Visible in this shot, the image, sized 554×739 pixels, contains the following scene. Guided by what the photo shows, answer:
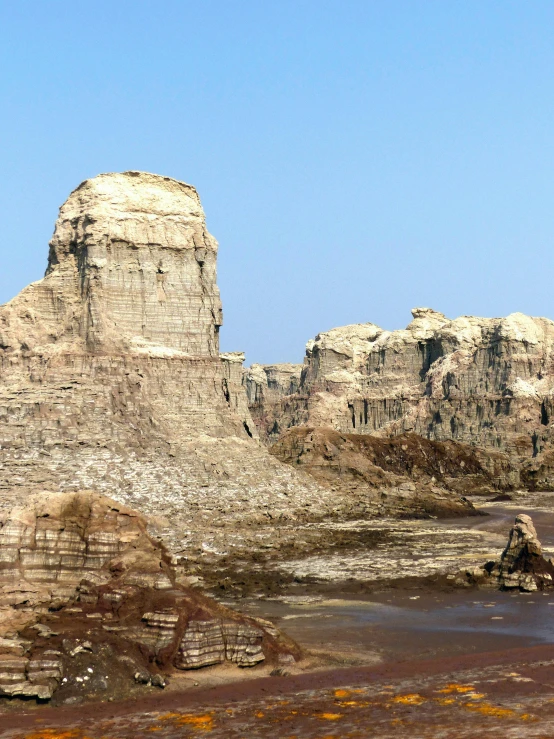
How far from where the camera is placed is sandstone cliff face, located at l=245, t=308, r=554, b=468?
134 m

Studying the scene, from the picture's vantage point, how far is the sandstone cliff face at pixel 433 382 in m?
134

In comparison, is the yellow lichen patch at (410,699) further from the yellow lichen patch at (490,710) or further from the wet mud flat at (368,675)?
the yellow lichen patch at (490,710)

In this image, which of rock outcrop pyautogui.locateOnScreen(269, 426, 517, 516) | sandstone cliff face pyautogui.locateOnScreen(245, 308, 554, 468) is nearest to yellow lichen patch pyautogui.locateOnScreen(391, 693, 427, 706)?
rock outcrop pyautogui.locateOnScreen(269, 426, 517, 516)

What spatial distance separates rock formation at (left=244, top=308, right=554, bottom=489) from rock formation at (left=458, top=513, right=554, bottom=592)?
77.8m

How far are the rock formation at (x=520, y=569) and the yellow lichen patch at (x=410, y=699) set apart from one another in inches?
640

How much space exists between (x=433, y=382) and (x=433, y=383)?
29 centimetres

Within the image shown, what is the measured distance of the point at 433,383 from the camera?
151625 millimetres

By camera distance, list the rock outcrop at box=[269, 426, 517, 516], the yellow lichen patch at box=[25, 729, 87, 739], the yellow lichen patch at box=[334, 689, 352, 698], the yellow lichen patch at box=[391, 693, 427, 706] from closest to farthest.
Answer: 1. the yellow lichen patch at box=[25, 729, 87, 739]
2. the yellow lichen patch at box=[391, 693, 427, 706]
3. the yellow lichen patch at box=[334, 689, 352, 698]
4. the rock outcrop at box=[269, 426, 517, 516]

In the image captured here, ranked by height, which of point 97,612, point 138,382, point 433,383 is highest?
point 433,383

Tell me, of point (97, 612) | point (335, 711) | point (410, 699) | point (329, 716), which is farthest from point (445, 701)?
point (97, 612)

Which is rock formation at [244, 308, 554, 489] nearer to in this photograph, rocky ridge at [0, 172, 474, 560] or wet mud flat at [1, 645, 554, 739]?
rocky ridge at [0, 172, 474, 560]

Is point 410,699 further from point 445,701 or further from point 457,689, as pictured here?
point 457,689

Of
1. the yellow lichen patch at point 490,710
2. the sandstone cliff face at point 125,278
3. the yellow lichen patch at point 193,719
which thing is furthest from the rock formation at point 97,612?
the sandstone cliff face at point 125,278

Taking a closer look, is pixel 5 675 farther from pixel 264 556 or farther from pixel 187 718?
pixel 264 556
